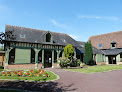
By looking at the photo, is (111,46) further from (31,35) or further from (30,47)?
(30,47)

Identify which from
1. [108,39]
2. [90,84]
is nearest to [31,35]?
[90,84]

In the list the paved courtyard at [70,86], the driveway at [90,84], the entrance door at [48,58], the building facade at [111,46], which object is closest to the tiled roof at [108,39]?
the building facade at [111,46]

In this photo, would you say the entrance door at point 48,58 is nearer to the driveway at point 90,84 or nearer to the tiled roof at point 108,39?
the driveway at point 90,84

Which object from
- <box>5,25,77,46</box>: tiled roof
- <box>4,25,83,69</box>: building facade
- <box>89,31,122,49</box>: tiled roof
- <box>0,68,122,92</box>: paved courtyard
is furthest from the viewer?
<box>89,31,122,49</box>: tiled roof

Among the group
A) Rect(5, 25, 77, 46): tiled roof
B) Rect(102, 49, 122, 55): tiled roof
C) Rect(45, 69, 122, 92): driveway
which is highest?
Rect(5, 25, 77, 46): tiled roof

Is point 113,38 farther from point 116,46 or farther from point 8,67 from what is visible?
point 8,67

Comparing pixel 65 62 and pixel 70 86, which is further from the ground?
pixel 65 62

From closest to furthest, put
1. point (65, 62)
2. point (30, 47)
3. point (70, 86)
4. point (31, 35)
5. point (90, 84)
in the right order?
point (70, 86)
point (90, 84)
point (65, 62)
point (30, 47)
point (31, 35)

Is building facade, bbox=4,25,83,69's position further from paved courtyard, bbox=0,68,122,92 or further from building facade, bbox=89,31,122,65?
building facade, bbox=89,31,122,65

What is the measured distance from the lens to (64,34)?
23.4 metres

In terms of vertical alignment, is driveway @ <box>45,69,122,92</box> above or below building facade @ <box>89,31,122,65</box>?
below

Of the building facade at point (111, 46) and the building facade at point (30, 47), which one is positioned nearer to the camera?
the building facade at point (30, 47)

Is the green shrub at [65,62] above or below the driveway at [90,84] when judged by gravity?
above

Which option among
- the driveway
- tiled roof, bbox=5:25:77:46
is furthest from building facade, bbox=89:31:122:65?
the driveway
